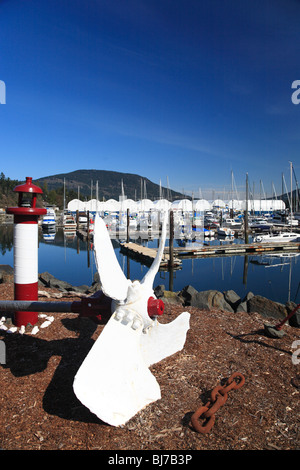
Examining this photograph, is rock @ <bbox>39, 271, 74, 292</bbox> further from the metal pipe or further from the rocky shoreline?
the metal pipe

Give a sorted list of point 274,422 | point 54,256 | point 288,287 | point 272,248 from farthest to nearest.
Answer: point 272,248 < point 54,256 < point 288,287 < point 274,422

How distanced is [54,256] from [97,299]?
92.0ft

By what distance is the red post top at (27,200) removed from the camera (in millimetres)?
5109

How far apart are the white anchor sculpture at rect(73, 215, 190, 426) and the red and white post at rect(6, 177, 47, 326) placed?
2.33 metres

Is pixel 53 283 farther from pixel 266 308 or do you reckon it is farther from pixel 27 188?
pixel 266 308

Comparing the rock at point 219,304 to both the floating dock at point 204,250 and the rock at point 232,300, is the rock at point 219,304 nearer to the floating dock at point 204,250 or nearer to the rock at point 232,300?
the rock at point 232,300

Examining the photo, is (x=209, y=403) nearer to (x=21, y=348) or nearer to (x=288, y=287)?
(x=21, y=348)

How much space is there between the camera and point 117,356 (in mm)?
3215

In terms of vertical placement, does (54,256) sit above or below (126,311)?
below

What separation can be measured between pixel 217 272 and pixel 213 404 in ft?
69.3

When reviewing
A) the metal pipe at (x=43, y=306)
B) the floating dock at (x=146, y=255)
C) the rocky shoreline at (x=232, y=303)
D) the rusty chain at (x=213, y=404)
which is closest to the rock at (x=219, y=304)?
the rocky shoreline at (x=232, y=303)
